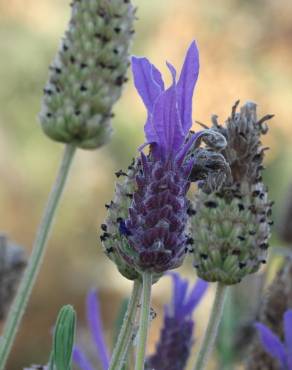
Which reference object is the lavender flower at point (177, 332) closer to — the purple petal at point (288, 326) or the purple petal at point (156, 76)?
the purple petal at point (288, 326)

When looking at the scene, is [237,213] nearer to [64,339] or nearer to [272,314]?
[64,339]

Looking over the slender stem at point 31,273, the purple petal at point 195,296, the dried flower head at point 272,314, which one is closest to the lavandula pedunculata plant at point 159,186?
the slender stem at point 31,273

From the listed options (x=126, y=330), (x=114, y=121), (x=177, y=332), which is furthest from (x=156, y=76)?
(x=114, y=121)

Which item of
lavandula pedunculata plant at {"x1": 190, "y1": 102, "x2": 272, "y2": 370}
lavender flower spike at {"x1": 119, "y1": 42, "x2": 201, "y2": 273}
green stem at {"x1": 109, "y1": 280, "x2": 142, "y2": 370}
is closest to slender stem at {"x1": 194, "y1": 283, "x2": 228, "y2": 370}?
lavandula pedunculata plant at {"x1": 190, "y1": 102, "x2": 272, "y2": 370}

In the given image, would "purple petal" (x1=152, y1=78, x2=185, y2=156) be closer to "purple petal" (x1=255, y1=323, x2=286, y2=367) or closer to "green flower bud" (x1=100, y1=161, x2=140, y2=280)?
"green flower bud" (x1=100, y1=161, x2=140, y2=280)

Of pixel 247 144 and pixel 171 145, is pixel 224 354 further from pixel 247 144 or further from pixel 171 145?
pixel 171 145

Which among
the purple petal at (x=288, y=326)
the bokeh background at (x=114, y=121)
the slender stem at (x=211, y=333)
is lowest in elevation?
the slender stem at (x=211, y=333)

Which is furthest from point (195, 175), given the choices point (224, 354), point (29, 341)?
point (29, 341)
